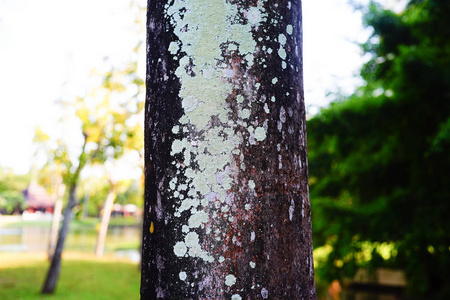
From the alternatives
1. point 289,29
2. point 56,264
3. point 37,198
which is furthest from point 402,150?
point 37,198

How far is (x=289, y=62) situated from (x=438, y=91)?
5015mm

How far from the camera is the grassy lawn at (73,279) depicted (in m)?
10.5

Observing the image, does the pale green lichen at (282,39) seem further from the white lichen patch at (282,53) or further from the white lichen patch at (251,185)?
the white lichen patch at (251,185)

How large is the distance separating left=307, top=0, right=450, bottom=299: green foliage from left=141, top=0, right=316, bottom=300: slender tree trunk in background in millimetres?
4604

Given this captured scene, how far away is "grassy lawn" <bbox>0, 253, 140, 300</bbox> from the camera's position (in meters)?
10.5

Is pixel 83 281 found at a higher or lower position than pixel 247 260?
lower

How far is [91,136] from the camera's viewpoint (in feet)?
37.8

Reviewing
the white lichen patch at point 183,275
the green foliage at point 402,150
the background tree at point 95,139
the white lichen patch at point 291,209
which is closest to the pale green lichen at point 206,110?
the white lichen patch at point 183,275

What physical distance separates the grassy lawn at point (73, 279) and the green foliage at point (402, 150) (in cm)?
754

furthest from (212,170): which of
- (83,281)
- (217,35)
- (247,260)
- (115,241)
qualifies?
(115,241)

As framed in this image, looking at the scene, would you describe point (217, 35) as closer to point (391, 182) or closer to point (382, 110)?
point (382, 110)

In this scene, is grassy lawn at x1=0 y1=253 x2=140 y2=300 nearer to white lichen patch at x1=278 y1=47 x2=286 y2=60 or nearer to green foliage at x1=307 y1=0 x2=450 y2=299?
green foliage at x1=307 y1=0 x2=450 y2=299

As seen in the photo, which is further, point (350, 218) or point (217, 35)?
point (350, 218)

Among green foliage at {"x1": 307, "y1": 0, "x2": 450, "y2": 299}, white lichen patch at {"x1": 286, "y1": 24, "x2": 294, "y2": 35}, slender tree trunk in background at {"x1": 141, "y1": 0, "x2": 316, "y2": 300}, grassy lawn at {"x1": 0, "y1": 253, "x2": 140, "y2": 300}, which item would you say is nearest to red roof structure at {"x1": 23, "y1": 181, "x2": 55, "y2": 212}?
grassy lawn at {"x1": 0, "y1": 253, "x2": 140, "y2": 300}
